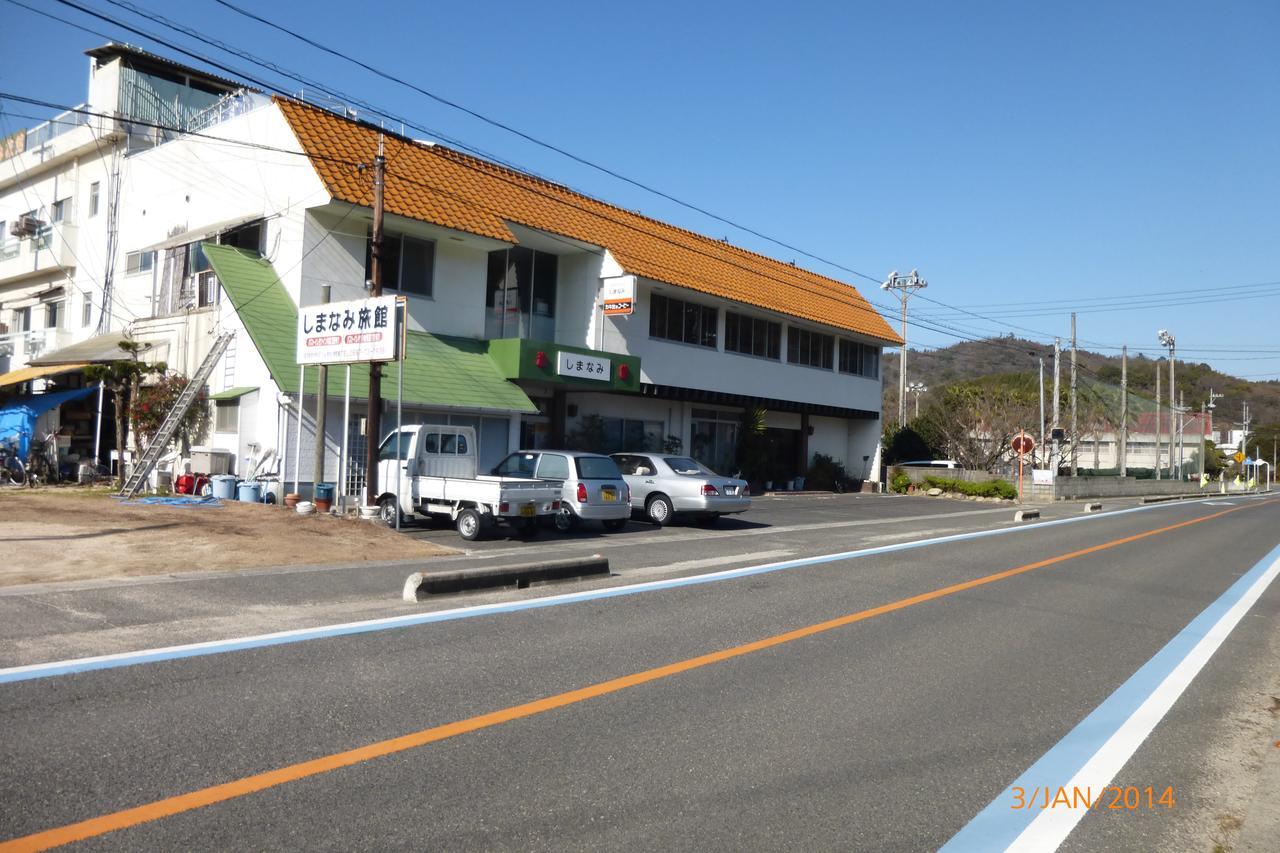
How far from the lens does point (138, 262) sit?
26.7m

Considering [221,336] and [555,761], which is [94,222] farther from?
[555,761]

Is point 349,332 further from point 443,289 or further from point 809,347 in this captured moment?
point 809,347

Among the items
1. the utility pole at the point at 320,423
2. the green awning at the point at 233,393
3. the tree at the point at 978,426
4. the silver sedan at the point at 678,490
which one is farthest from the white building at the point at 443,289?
the tree at the point at 978,426

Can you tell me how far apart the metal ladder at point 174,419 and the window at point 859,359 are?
26.3 m

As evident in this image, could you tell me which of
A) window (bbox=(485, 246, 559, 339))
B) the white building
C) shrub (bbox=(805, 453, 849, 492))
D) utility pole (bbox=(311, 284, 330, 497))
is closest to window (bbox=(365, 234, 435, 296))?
the white building

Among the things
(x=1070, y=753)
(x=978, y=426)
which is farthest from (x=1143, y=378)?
(x=1070, y=753)

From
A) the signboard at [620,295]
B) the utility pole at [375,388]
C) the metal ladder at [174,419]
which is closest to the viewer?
the utility pole at [375,388]

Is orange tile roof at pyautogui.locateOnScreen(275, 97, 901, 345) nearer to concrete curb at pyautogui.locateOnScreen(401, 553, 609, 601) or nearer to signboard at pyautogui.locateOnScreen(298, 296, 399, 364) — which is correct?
signboard at pyautogui.locateOnScreen(298, 296, 399, 364)

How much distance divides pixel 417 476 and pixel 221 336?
7.41m

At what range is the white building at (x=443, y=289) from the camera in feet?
69.4

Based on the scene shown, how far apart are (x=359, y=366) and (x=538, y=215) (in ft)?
28.8

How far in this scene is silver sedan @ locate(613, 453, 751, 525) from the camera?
2016cm

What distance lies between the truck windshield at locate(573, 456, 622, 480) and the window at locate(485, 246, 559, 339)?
9.04m
